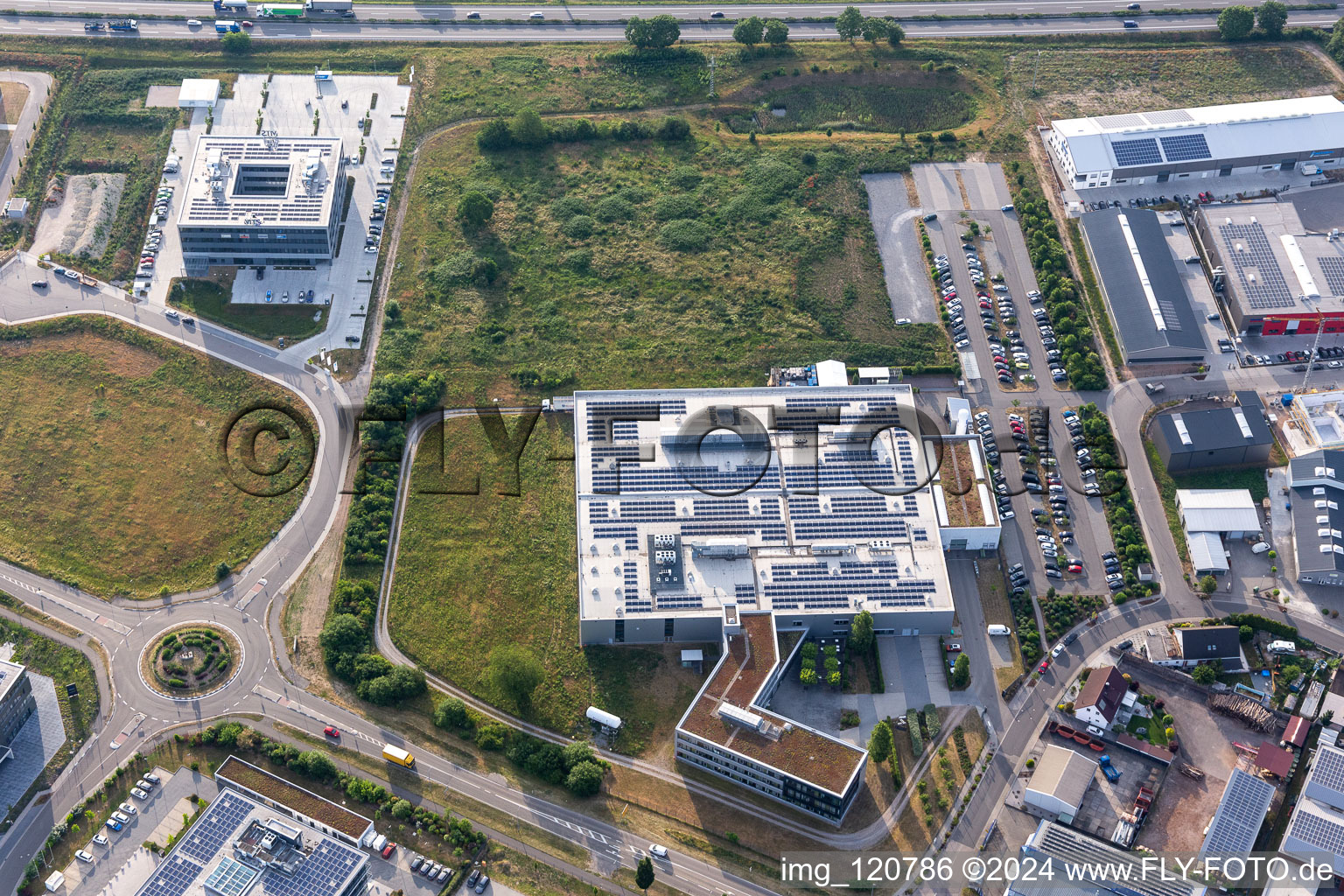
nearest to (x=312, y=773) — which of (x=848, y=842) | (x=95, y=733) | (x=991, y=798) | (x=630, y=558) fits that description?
(x=95, y=733)

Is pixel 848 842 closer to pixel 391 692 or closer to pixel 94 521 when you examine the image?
pixel 391 692

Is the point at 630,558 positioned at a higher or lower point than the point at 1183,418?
lower

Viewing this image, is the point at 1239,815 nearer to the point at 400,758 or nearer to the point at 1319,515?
the point at 1319,515

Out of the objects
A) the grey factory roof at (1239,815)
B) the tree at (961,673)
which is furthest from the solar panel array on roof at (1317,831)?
the tree at (961,673)

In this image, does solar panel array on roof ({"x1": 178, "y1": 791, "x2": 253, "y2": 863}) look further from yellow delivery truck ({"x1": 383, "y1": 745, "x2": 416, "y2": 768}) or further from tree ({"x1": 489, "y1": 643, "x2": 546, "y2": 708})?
tree ({"x1": 489, "y1": 643, "x2": 546, "y2": 708})

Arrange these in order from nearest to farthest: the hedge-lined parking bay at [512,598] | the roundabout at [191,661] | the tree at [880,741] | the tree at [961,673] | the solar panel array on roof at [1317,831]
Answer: the solar panel array on roof at [1317,831]
the tree at [880,741]
the tree at [961,673]
the hedge-lined parking bay at [512,598]
the roundabout at [191,661]

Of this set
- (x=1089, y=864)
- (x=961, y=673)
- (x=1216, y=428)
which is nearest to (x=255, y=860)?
(x=961, y=673)

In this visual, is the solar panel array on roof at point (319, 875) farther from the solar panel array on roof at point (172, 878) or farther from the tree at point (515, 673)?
the tree at point (515, 673)
